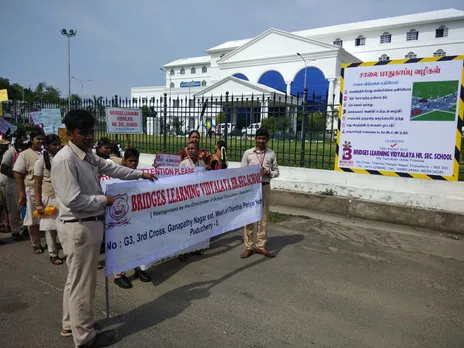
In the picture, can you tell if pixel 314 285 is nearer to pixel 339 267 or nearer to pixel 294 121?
pixel 339 267

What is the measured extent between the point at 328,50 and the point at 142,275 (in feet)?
159

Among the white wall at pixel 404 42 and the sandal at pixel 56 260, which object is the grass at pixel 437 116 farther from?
the white wall at pixel 404 42

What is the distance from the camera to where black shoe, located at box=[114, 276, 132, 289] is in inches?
154

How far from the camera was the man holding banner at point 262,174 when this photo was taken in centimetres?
495

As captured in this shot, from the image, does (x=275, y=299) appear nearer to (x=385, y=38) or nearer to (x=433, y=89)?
(x=433, y=89)

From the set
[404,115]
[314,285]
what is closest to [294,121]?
[404,115]

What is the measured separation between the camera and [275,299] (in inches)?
144

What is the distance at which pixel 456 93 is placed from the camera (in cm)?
622

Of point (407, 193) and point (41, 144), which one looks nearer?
point (41, 144)

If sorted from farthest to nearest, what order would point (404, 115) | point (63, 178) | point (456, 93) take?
point (404, 115) < point (456, 93) < point (63, 178)

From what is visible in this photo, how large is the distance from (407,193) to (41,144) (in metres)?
6.44

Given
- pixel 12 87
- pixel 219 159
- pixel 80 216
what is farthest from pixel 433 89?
pixel 12 87

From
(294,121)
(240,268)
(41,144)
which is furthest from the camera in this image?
(294,121)

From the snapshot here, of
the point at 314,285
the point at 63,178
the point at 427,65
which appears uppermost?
the point at 427,65
